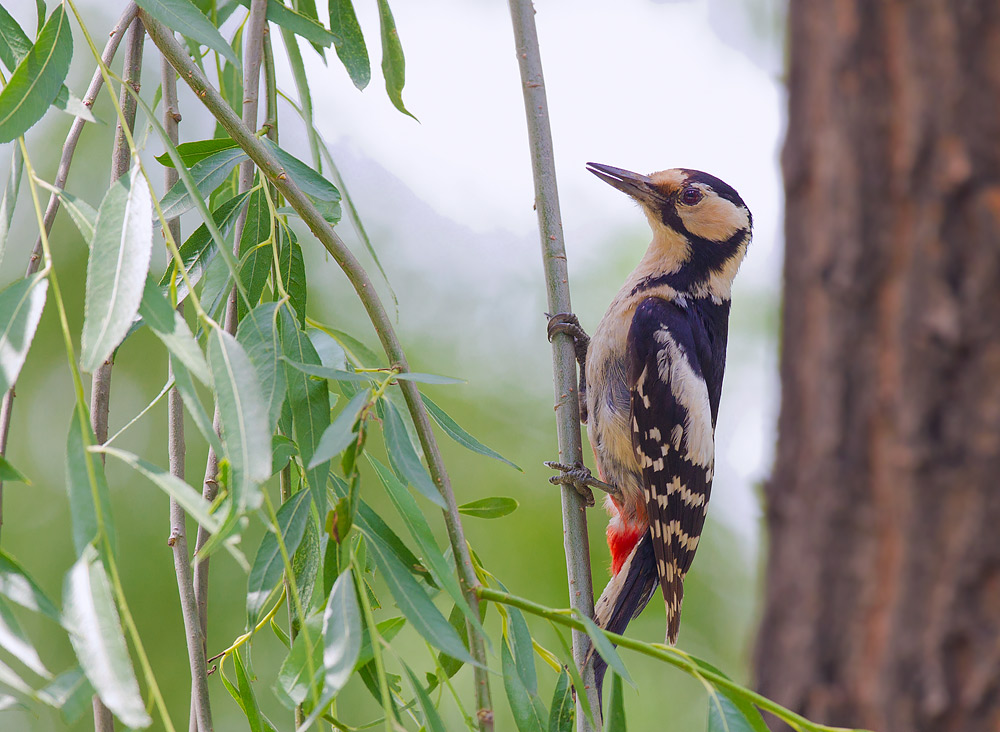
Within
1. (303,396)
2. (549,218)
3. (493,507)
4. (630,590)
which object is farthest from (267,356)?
(630,590)

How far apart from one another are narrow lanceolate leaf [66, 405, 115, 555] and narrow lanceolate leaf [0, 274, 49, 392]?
0.07 metres

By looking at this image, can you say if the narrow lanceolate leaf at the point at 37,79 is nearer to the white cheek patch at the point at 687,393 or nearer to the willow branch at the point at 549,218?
the willow branch at the point at 549,218

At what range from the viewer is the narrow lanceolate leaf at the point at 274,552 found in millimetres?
1120

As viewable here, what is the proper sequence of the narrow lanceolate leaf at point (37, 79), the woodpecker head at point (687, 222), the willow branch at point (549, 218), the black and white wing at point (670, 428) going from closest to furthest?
the narrow lanceolate leaf at point (37, 79) < the willow branch at point (549, 218) < the black and white wing at point (670, 428) < the woodpecker head at point (687, 222)

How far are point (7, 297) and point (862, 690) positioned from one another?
95 cm

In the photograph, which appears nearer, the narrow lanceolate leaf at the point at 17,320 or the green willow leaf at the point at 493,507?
the narrow lanceolate leaf at the point at 17,320

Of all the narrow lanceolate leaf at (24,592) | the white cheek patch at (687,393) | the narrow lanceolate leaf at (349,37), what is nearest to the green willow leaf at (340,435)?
the narrow lanceolate leaf at (24,592)

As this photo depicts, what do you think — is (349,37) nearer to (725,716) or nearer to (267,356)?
(267,356)

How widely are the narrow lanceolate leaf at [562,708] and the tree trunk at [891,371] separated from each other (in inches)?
17.7

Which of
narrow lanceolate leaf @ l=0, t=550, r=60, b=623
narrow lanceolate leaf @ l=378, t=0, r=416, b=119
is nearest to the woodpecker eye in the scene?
narrow lanceolate leaf @ l=378, t=0, r=416, b=119

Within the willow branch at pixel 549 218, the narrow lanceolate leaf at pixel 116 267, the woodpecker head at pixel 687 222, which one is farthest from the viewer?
the woodpecker head at pixel 687 222

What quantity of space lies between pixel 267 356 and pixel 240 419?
0.71 feet

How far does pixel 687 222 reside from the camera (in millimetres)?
2582

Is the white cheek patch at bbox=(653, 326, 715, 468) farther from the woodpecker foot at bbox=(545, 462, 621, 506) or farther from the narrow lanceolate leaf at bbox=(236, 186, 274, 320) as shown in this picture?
the narrow lanceolate leaf at bbox=(236, 186, 274, 320)
